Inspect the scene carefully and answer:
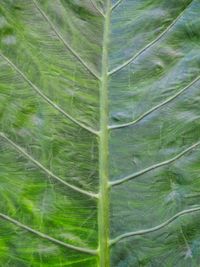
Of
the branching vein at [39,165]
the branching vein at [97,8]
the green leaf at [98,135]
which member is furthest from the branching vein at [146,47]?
the branching vein at [39,165]

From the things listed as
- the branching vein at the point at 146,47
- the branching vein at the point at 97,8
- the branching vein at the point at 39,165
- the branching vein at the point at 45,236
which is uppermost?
the branching vein at the point at 97,8

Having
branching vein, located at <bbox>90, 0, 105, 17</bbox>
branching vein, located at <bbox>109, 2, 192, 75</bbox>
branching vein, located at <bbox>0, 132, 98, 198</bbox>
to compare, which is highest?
branching vein, located at <bbox>90, 0, 105, 17</bbox>

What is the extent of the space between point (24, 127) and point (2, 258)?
0.24m

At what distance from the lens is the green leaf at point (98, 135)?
93 centimetres

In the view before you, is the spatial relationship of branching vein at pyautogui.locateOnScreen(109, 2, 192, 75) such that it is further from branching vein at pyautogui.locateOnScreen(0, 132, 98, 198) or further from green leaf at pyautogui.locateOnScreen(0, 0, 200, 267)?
branching vein at pyautogui.locateOnScreen(0, 132, 98, 198)

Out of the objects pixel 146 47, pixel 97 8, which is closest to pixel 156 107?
pixel 146 47

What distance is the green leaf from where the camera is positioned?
926mm

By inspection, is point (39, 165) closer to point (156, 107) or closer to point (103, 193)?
point (103, 193)

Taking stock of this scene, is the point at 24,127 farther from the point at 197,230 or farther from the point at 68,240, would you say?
the point at 197,230

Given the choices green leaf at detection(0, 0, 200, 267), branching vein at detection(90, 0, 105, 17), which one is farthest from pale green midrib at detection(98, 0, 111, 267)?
branching vein at detection(90, 0, 105, 17)

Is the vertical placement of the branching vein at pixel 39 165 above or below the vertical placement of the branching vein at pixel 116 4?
below

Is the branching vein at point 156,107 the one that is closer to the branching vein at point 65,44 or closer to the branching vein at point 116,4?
the branching vein at point 65,44

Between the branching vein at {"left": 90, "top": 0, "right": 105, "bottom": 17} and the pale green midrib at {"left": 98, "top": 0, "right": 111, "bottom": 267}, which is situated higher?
the branching vein at {"left": 90, "top": 0, "right": 105, "bottom": 17}

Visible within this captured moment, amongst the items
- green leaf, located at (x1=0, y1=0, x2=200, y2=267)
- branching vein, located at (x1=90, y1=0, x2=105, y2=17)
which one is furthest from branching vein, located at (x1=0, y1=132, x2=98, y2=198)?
branching vein, located at (x1=90, y1=0, x2=105, y2=17)
